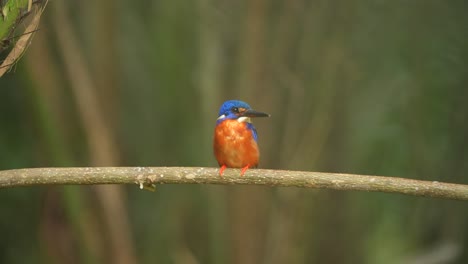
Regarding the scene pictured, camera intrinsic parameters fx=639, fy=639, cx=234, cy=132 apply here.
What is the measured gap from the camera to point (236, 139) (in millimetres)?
3576

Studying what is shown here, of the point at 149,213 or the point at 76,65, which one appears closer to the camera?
the point at 76,65

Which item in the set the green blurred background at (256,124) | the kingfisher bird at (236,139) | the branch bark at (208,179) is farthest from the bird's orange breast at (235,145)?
the branch bark at (208,179)

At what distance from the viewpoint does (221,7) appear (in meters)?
5.36

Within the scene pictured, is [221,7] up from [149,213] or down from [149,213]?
up

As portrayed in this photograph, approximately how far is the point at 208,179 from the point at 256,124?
95.8 inches

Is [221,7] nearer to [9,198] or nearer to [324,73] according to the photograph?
[324,73]

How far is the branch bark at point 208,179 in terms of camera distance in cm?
225

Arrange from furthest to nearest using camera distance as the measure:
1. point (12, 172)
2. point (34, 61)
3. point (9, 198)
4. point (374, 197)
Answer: point (374, 197) < point (9, 198) < point (34, 61) < point (12, 172)

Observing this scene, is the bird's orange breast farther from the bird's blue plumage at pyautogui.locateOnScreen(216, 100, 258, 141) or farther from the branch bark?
the branch bark

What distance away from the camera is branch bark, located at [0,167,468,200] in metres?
2.25

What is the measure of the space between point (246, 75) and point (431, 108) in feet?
4.68

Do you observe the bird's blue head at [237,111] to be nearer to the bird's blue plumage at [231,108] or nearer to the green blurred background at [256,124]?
the bird's blue plumage at [231,108]

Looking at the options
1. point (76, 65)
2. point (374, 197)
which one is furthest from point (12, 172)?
point (374, 197)

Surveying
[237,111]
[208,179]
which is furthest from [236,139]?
[208,179]
